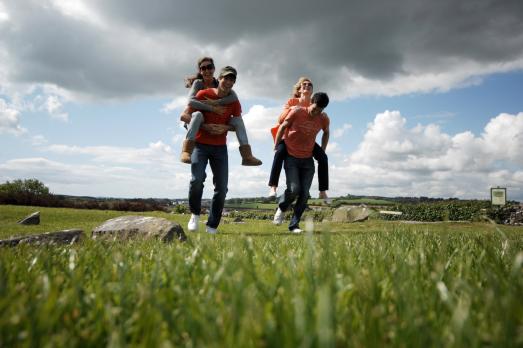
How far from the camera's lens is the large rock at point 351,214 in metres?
14.9

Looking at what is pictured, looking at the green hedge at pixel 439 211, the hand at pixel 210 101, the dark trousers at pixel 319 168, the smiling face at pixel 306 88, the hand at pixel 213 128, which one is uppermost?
the smiling face at pixel 306 88

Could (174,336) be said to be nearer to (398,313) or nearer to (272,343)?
(272,343)

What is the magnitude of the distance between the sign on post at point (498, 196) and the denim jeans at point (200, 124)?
2060cm

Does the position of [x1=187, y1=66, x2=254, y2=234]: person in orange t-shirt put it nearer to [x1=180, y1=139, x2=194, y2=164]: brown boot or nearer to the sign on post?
[x1=180, y1=139, x2=194, y2=164]: brown boot

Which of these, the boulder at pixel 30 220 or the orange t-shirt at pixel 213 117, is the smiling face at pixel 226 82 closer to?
the orange t-shirt at pixel 213 117

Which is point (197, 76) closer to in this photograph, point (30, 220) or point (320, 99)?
point (320, 99)

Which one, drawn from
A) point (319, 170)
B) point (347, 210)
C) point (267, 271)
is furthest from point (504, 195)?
point (267, 271)

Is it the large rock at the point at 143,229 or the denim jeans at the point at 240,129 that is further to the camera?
the denim jeans at the point at 240,129

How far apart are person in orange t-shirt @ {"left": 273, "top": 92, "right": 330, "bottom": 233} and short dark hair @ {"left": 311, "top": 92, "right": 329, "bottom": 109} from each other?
0.11 meters

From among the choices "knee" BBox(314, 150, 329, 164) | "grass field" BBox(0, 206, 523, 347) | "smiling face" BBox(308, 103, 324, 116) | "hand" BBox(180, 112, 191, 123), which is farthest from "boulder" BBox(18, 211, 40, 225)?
"grass field" BBox(0, 206, 523, 347)

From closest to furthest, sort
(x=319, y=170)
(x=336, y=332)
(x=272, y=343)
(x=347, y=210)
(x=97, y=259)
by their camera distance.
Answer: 1. (x=272, y=343)
2. (x=336, y=332)
3. (x=97, y=259)
4. (x=319, y=170)
5. (x=347, y=210)

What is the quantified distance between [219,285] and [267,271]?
31 centimetres

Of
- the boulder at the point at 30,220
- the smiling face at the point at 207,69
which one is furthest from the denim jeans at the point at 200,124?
the boulder at the point at 30,220

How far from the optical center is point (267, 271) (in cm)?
164
